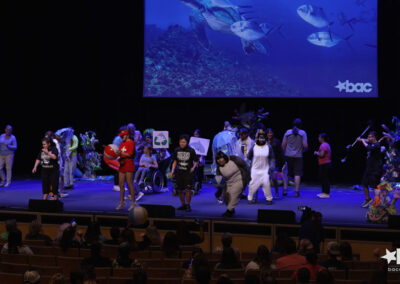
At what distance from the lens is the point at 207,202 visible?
12062 mm

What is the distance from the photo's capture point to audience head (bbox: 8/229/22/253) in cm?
672

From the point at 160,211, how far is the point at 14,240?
3362 millimetres

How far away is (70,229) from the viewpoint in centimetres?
728

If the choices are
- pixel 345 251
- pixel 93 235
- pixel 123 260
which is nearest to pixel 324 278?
pixel 345 251

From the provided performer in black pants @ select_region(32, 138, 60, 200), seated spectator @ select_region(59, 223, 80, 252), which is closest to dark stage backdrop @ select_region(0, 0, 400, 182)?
performer in black pants @ select_region(32, 138, 60, 200)

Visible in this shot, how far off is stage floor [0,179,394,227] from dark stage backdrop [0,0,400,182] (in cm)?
268

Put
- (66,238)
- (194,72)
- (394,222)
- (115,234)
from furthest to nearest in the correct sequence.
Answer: (194,72) → (394,222) → (115,234) → (66,238)

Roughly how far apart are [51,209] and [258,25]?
7.64 meters

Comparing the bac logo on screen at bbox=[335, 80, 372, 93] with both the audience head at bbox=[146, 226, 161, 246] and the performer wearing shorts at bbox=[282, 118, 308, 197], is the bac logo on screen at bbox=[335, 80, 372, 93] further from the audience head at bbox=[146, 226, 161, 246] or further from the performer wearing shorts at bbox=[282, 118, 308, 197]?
the audience head at bbox=[146, 226, 161, 246]

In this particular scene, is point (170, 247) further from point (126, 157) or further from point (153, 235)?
point (126, 157)

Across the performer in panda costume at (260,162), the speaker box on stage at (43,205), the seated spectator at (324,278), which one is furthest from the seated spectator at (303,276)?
the performer in panda costume at (260,162)

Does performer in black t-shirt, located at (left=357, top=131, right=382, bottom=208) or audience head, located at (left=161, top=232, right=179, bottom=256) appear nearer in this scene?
audience head, located at (left=161, top=232, right=179, bottom=256)

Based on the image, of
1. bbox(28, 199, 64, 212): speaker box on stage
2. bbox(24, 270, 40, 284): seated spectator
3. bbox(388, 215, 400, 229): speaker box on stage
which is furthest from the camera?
bbox(28, 199, 64, 212): speaker box on stage

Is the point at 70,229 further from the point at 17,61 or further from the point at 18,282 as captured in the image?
the point at 17,61
